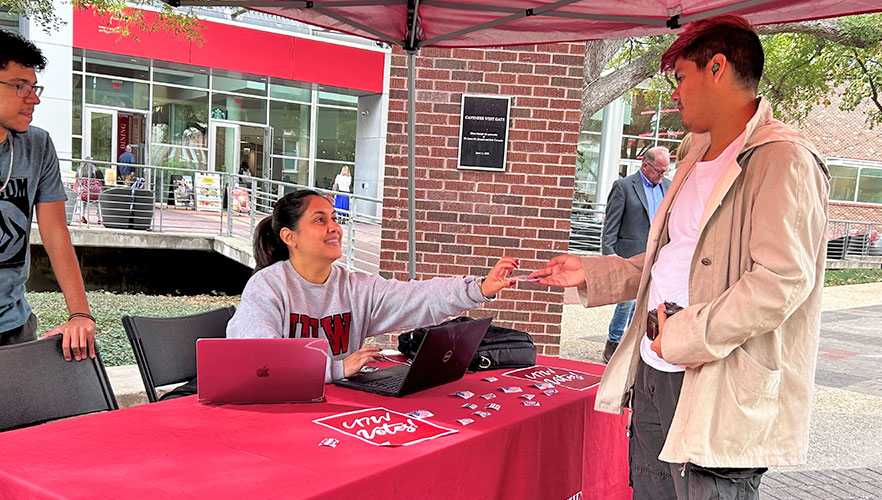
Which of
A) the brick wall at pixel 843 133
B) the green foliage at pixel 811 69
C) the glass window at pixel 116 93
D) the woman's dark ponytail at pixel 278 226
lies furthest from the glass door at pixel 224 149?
the brick wall at pixel 843 133

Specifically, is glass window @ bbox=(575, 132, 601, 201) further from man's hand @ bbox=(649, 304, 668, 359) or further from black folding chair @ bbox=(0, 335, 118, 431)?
man's hand @ bbox=(649, 304, 668, 359)

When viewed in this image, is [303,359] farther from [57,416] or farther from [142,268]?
[142,268]

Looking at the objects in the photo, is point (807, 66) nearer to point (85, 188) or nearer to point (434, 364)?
point (85, 188)

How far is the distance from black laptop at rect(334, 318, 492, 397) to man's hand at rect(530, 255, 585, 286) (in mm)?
296

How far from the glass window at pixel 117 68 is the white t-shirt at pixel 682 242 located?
61.1 feet

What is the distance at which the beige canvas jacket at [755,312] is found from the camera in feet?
6.21

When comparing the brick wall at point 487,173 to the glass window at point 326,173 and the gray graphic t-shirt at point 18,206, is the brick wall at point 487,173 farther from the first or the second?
the glass window at point 326,173

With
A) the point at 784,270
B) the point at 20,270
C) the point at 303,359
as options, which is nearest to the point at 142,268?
the point at 20,270

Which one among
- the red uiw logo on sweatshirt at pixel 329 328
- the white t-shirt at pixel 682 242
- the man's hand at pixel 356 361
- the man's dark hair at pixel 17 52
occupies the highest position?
the man's dark hair at pixel 17 52

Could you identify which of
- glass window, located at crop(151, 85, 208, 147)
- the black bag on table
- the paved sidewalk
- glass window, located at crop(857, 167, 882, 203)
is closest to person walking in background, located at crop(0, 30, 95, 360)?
the black bag on table

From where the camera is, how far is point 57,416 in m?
2.63

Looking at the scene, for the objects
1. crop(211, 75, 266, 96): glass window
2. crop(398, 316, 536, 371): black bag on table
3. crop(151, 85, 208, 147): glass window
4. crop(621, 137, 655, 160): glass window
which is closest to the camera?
crop(398, 316, 536, 371): black bag on table

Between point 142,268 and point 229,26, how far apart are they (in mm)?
8267

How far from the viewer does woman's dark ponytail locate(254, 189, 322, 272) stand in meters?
3.11
